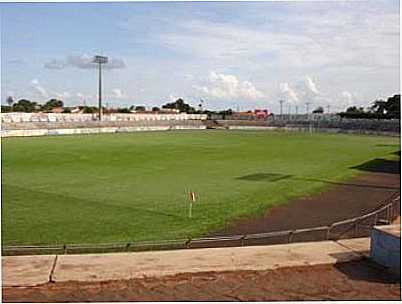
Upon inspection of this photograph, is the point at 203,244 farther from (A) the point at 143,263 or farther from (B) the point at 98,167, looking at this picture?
(B) the point at 98,167

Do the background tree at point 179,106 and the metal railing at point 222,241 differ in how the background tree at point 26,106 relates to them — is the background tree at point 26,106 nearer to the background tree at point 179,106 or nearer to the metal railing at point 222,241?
the background tree at point 179,106

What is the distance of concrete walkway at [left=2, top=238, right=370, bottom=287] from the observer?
6.21 metres

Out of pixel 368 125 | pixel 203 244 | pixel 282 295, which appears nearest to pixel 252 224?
pixel 203 244

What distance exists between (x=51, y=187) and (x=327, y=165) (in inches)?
515

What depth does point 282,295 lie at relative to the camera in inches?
222

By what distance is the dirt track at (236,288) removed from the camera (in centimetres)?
557

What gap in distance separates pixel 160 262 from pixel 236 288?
1.21 meters

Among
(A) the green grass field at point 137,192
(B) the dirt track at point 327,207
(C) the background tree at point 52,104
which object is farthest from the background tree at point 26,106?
(B) the dirt track at point 327,207

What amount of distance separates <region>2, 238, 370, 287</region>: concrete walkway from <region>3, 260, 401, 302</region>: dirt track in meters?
0.17

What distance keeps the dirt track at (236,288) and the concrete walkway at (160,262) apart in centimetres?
17

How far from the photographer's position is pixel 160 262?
673cm

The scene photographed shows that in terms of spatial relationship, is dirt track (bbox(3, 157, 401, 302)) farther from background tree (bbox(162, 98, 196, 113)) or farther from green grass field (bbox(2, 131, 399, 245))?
background tree (bbox(162, 98, 196, 113))

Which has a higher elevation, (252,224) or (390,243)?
(390,243)

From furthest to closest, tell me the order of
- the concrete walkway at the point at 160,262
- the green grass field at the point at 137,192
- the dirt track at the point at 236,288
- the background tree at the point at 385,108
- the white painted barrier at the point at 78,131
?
the background tree at the point at 385,108 → the white painted barrier at the point at 78,131 → the green grass field at the point at 137,192 → the concrete walkway at the point at 160,262 → the dirt track at the point at 236,288
